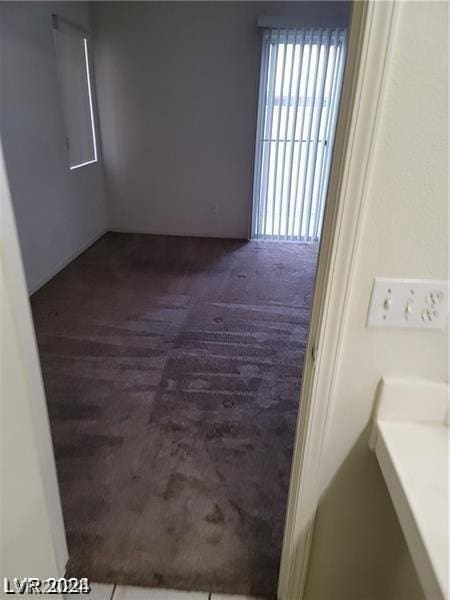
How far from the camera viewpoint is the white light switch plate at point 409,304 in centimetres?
83

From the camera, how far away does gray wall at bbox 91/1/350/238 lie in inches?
159

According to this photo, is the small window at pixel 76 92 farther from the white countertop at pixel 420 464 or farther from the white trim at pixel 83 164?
the white countertop at pixel 420 464

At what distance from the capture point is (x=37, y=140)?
11.0 ft

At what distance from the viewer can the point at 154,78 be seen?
428cm

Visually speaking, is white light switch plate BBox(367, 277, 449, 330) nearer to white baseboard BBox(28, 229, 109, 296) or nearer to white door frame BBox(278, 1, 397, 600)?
white door frame BBox(278, 1, 397, 600)

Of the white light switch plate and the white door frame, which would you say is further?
the white light switch plate

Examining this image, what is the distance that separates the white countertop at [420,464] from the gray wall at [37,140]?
302 cm

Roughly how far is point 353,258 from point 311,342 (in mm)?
226

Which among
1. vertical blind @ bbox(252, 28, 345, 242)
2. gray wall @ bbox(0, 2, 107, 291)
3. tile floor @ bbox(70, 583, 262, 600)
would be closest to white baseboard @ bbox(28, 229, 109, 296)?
gray wall @ bbox(0, 2, 107, 291)

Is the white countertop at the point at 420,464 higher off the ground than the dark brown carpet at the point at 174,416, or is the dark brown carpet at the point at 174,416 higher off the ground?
the white countertop at the point at 420,464

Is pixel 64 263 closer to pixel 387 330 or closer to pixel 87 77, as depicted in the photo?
pixel 87 77

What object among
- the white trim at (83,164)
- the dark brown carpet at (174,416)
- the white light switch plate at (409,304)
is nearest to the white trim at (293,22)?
the white trim at (83,164)

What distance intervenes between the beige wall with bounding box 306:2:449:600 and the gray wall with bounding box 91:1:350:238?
3906 mm

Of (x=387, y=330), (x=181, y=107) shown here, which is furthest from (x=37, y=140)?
(x=387, y=330)
